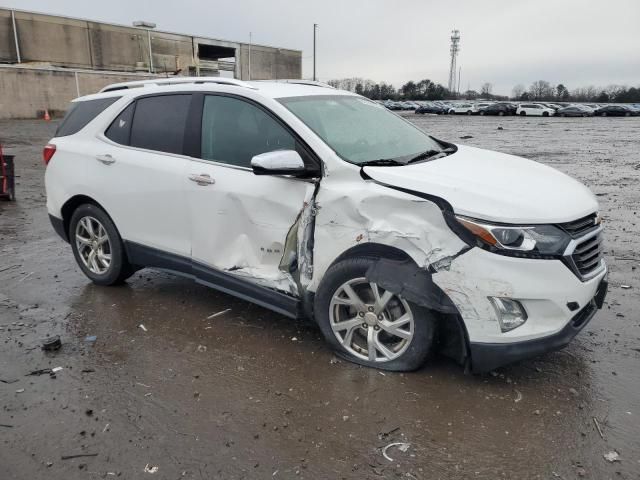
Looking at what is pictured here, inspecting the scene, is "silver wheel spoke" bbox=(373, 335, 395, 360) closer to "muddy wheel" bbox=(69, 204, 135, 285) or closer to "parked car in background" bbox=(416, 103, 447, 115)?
"muddy wheel" bbox=(69, 204, 135, 285)

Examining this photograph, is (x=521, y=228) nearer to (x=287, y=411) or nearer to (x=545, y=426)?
(x=545, y=426)

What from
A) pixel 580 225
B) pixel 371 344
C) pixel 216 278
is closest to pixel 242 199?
pixel 216 278

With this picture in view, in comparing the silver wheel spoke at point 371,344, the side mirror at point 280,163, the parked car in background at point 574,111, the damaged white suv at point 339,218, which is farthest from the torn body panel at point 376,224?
the parked car in background at point 574,111

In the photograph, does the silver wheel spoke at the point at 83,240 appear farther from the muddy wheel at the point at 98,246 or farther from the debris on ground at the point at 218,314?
the debris on ground at the point at 218,314

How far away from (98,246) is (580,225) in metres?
4.16

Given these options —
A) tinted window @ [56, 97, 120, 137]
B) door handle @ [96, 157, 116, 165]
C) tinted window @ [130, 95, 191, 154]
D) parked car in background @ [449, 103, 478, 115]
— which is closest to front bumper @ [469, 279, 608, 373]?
tinted window @ [130, 95, 191, 154]

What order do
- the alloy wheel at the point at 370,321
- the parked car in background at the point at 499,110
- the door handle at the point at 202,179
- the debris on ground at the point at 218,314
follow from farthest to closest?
the parked car in background at the point at 499,110 → the debris on ground at the point at 218,314 → the door handle at the point at 202,179 → the alloy wheel at the point at 370,321

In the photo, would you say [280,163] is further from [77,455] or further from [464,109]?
[464,109]

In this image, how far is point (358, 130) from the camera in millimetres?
4117

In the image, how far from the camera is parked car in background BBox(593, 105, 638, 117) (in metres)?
54.8

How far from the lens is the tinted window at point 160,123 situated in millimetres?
4434

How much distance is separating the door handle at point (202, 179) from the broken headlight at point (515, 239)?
201 cm

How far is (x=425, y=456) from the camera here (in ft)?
9.13

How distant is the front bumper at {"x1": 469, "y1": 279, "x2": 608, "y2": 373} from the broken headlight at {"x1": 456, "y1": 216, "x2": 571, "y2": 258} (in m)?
0.48
